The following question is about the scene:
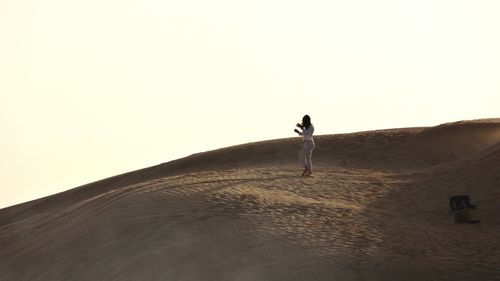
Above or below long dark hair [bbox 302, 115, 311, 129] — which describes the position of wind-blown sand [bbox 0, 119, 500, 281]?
below

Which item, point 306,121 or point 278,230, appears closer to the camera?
point 278,230

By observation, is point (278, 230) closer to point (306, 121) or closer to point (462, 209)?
point (462, 209)

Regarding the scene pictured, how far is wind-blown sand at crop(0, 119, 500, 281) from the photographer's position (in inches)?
585

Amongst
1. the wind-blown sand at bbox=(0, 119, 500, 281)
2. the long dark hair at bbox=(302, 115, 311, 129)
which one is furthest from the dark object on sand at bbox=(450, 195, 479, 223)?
the long dark hair at bbox=(302, 115, 311, 129)

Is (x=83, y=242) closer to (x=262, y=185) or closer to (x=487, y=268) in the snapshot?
(x=262, y=185)

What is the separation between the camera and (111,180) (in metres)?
35.8

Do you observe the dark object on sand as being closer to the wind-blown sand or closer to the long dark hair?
the wind-blown sand

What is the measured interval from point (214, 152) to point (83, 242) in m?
15.9

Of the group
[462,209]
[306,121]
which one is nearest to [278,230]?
[462,209]

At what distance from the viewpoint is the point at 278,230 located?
16766mm

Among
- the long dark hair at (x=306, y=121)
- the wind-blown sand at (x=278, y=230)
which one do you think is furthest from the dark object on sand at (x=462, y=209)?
the long dark hair at (x=306, y=121)

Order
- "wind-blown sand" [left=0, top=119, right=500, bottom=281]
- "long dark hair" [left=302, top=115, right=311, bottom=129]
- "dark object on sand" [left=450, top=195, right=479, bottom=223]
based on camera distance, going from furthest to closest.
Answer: "long dark hair" [left=302, top=115, right=311, bottom=129] < "dark object on sand" [left=450, top=195, right=479, bottom=223] < "wind-blown sand" [left=0, top=119, right=500, bottom=281]

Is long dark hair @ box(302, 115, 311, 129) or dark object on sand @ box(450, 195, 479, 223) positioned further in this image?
long dark hair @ box(302, 115, 311, 129)

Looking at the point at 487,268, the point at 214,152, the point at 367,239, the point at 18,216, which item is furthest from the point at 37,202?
the point at 487,268
